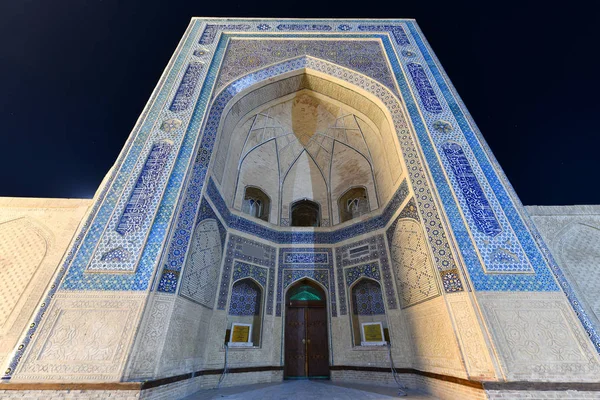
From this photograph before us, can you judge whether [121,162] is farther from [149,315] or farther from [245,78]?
[245,78]

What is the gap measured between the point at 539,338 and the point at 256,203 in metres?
5.16

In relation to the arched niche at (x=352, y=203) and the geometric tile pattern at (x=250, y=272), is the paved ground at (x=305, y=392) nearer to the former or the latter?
the geometric tile pattern at (x=250, y=272)

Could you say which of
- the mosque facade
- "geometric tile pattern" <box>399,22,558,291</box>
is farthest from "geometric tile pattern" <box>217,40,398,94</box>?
"geometric tile pattern" <box>399,22,558,291</box>

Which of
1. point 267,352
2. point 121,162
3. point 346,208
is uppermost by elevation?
point 346,208

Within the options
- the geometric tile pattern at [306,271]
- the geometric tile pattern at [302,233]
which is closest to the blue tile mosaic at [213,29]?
the geometric tile pattern at [302,233]

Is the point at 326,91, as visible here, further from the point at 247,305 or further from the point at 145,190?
the point at 247,305

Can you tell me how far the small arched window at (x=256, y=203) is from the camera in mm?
6129

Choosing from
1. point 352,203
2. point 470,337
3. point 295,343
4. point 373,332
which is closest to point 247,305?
point 295,343


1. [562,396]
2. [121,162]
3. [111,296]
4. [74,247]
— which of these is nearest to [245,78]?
[121,162]

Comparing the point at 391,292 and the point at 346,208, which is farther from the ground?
the point at 346,208

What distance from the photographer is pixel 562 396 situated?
236 cm

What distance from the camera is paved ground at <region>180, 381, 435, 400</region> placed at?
3230 mm

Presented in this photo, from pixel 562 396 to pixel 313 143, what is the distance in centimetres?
590

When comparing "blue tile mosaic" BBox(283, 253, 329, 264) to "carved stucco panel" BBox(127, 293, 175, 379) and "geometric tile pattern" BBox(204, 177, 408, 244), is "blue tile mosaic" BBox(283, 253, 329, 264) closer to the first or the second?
"geometric tile pattern" BBox(204, 177, 408, 244)
